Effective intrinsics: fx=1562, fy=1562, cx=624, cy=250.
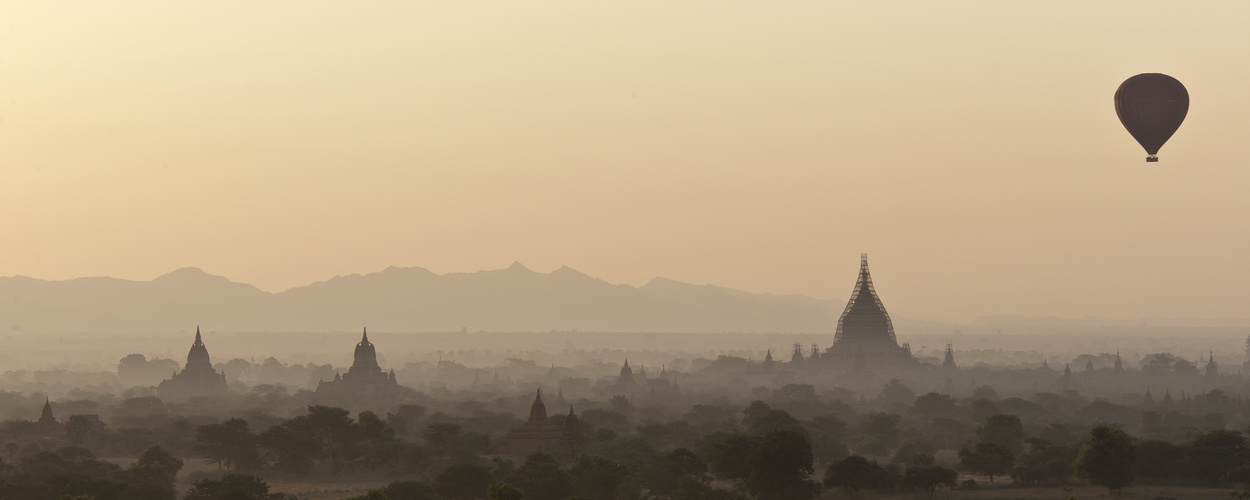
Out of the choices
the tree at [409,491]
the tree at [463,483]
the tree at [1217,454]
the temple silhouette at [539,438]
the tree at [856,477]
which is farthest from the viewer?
the temple silhouette at [539,438]

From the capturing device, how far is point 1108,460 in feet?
262

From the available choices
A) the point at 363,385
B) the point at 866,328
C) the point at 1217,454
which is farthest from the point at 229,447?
the point at 866,328

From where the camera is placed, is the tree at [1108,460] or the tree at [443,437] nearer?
the tree at [1108,460]

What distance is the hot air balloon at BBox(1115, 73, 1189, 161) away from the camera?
93.3 m

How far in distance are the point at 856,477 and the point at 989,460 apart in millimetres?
10855

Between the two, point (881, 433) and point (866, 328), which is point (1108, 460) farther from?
point (866, 328)

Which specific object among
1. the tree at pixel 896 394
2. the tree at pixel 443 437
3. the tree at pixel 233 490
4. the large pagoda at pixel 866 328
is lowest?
the tree at pixel 233 490

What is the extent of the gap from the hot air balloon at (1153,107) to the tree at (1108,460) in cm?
2012

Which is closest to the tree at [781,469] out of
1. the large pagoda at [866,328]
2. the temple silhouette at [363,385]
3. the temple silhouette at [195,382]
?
the temple silhouette at [363,385]

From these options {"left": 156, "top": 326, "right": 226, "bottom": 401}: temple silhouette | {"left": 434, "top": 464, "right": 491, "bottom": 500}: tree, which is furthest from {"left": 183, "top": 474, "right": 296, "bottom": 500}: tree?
{"left": 156, "top": 326, "right": 226, "bottom": 401}: temple silhouette

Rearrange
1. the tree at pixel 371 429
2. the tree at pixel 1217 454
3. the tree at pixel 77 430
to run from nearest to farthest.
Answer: the tree at pixel 1217 454
the tree at pixel 371 429
the tree at pixel 77 430

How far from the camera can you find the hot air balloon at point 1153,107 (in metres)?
93.3

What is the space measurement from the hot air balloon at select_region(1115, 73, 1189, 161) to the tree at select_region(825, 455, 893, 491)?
2739 cm

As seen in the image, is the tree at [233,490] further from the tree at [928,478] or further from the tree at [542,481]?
the tree at [928,478]
